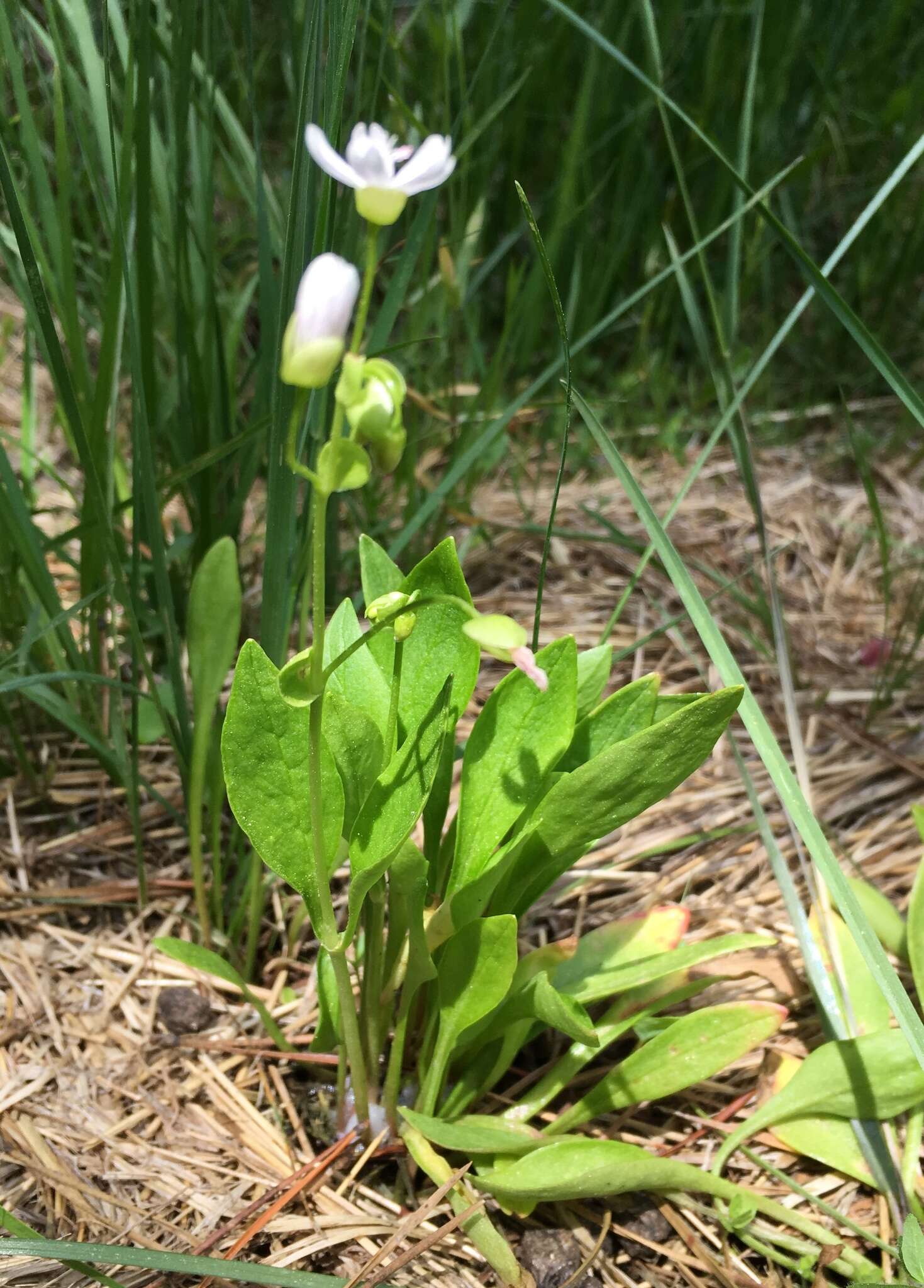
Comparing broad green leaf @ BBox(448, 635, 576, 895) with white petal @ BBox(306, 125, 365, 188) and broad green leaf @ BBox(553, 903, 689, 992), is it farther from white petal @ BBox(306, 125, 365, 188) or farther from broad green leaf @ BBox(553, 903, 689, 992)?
white petal @ BBox(306, 125, 365, 188)

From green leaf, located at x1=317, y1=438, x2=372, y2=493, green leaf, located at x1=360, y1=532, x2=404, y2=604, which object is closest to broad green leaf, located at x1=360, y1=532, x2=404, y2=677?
green leaf, located at x1=360, y1=532, x2=404, y2=604

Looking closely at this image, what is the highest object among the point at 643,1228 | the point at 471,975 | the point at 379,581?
the point at 379,581

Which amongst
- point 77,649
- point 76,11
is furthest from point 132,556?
point 76,11

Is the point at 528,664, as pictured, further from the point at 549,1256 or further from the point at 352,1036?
A: the point at 549,1256

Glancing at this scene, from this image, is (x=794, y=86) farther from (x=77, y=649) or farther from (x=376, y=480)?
(x=77, y=649)

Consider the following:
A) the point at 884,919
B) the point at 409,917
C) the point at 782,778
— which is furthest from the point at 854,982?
the point at 409,917

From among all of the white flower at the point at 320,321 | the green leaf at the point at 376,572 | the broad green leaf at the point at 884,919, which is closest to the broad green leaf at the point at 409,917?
the green leaf at the point at 376,572

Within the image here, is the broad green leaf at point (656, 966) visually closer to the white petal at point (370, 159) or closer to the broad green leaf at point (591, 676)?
the broad green leaf at point (591, 676)
